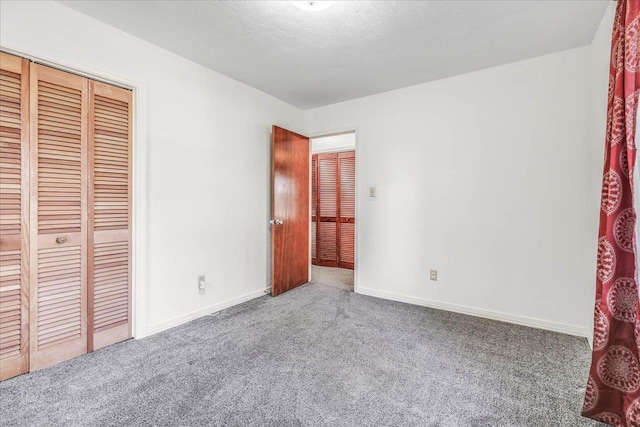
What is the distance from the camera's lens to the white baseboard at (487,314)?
2.49m

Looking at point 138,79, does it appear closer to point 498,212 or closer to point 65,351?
point 65,351

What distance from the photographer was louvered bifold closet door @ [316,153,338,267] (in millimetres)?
5117

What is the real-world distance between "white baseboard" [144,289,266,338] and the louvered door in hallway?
0.20 metres

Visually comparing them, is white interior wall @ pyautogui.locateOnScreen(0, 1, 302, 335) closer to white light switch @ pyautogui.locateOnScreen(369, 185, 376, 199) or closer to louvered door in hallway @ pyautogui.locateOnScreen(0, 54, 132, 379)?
louvered door in hallway @ pyautogui.locateOnScreen(0, 54, 132, 379)

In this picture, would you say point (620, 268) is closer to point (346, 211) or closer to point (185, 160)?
point (185, 160)

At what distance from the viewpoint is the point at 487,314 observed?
2846 millimetres

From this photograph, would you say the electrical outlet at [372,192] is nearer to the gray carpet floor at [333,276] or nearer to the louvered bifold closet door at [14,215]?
the gray carpet floor at [333,276]

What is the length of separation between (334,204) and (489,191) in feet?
8.80

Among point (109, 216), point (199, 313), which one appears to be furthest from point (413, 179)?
point (109, 216)

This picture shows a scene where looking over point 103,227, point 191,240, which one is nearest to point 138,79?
point 103,227

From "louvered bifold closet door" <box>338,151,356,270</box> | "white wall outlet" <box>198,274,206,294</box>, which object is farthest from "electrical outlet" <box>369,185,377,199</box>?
"white wall outlet" <box>198,274,206,294</box>

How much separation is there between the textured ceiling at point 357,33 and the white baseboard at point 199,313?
2.35 meters

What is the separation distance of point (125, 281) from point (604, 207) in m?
3.18

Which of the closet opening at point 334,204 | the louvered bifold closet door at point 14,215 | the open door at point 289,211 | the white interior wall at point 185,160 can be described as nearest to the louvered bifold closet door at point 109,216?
the white interior wall at point 185,160
